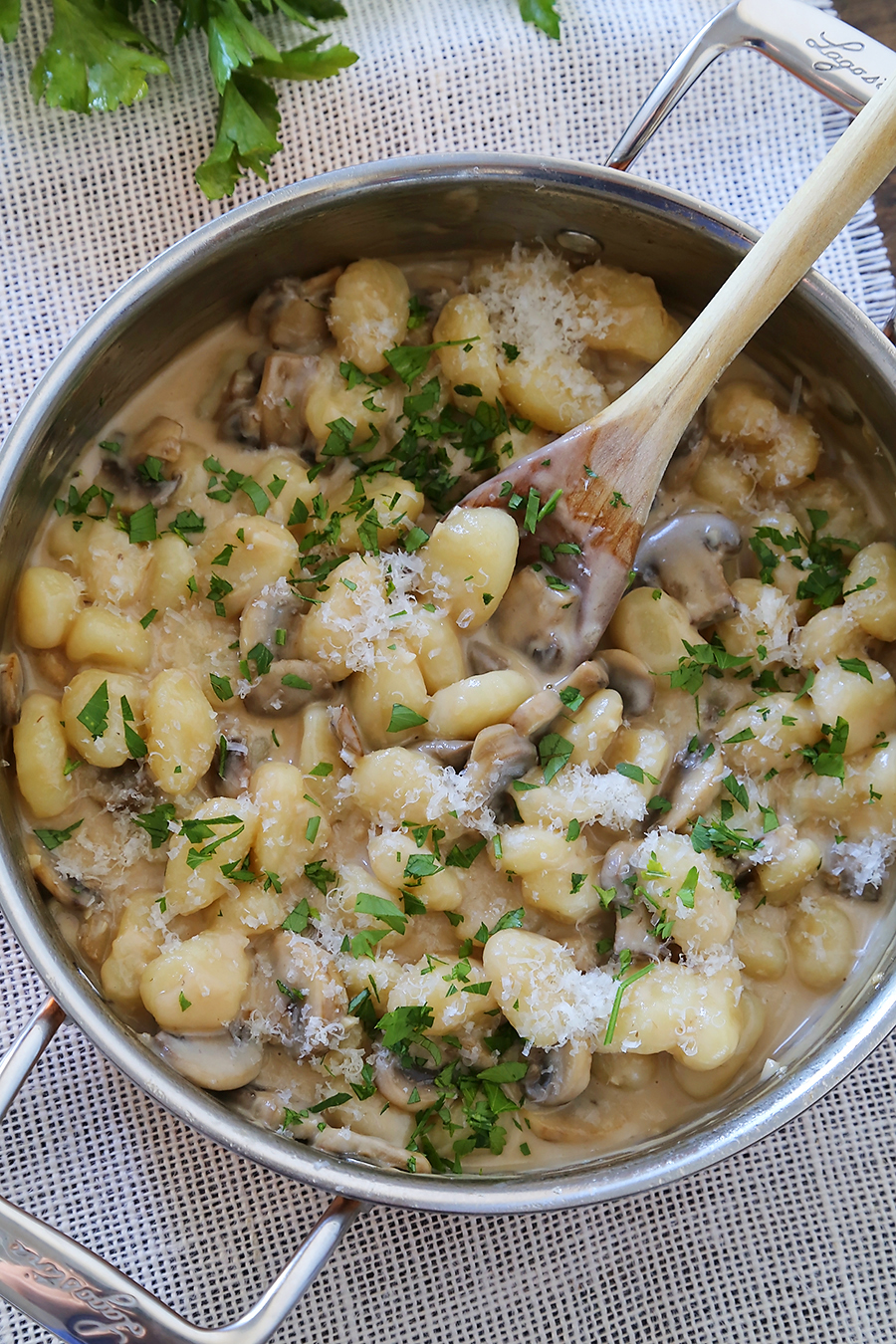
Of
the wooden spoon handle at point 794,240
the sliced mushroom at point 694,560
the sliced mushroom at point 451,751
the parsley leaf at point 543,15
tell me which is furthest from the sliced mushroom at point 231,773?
the parsley leaf at point 543,15

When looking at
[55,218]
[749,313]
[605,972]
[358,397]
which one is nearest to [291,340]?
[358,397]

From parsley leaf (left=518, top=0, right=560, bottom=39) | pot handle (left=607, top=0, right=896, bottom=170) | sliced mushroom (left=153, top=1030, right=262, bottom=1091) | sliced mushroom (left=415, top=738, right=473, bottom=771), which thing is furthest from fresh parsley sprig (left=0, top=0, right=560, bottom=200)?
sliced mushroom (left=153, top=1030, right=262, bottom=1091)

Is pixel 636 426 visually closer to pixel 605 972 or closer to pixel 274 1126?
pixel 605 972

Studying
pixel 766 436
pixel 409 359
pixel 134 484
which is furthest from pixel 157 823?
pixel 766 436

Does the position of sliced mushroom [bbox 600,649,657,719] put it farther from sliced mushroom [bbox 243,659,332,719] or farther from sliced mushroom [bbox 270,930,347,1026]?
sliced mushroom [bbox 270,930,347,1026]

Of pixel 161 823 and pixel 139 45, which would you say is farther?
pixel 139 45

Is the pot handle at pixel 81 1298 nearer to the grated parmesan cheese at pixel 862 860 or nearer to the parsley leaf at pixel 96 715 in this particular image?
the parsley leaf at pixel 96 715

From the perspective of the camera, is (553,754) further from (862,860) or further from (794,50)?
(794,50)
